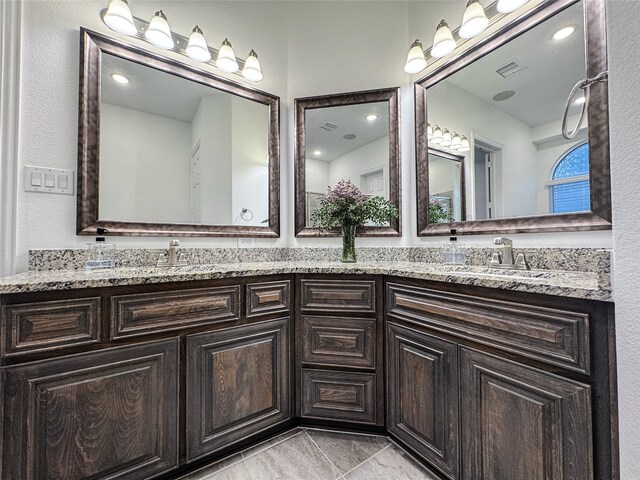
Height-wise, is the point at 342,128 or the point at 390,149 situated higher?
Answer: the point at 342,128

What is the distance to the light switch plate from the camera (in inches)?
51.8

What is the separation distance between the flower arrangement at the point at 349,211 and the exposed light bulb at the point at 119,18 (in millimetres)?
1390

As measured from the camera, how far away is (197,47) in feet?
5.53

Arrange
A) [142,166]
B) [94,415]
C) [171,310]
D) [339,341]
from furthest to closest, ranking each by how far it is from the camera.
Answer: [142,166]
[339,341]
[171,310]
[94,415]

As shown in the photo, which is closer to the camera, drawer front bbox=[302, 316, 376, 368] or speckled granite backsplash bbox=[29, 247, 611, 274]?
speckled granite backsplash bbox=[29, 247, 611, 274]

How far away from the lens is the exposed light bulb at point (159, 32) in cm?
154

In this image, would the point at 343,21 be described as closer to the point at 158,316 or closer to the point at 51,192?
the point at 51,192

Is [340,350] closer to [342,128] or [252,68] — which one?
[342,128]

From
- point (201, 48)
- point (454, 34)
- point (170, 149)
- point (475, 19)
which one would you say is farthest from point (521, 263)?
point (201, 48)

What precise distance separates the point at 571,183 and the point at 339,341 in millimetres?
1311

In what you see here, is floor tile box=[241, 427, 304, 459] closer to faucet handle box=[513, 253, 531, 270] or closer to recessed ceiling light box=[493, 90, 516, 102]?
faucet handle box=[513, 253, 531, 270]

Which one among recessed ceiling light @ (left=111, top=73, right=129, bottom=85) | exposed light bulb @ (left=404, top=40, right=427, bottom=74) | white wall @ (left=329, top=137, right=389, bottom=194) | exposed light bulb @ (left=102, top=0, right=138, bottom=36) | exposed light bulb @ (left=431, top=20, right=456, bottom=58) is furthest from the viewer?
white wall @ (left=329, top=137, right=389, bottom=194)

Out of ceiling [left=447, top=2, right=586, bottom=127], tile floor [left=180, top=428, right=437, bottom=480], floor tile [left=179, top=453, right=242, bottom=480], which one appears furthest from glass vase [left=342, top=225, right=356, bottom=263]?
floor tile [left=179, top=453, right=242, bottom=480]

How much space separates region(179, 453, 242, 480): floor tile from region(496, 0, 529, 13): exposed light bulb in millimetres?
2543
